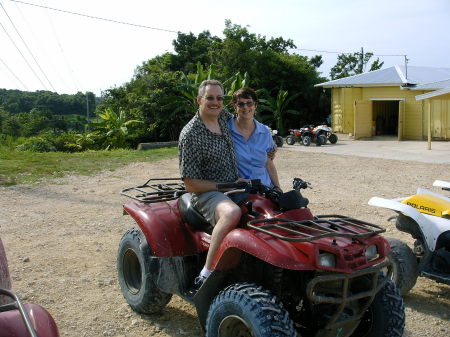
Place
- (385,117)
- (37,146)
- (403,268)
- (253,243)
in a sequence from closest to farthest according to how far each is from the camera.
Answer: (253,243)
(403,268)
(37,146)
(385,117)

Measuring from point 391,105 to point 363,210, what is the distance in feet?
69.9

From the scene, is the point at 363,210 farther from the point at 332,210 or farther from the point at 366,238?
the point at 366,238

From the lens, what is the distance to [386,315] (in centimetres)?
334

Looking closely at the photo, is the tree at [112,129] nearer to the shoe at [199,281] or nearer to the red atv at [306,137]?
the red atv at [306,137]

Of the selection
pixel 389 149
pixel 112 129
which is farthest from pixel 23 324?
pixel 112 129

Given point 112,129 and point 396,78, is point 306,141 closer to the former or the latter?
point 396,78

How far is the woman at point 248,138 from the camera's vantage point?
13.6ft

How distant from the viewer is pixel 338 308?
2.98 metres

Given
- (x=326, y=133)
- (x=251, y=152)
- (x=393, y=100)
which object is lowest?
(x=326, y=133)

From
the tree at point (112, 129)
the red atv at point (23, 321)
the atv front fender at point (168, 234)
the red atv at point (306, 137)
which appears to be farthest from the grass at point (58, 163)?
the red atv at point (23, 321)

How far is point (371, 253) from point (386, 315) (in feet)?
1.48

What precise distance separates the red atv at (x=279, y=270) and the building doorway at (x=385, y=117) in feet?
77.7

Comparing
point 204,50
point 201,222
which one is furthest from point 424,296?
point 204,50

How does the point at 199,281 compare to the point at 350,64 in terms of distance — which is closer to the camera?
the point at 199,281
